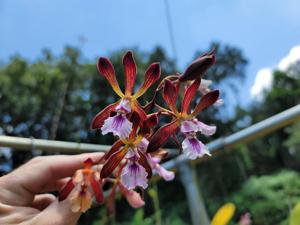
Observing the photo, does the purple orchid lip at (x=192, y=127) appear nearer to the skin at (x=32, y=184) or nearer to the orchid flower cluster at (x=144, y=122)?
the orchid flower cluster at (x=144, y=122)

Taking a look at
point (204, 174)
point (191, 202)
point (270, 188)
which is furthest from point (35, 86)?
point (191, 202)

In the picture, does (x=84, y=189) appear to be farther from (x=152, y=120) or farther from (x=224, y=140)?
(x=224, y=140)

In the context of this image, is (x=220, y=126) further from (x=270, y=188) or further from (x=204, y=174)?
(x=270, y=188)

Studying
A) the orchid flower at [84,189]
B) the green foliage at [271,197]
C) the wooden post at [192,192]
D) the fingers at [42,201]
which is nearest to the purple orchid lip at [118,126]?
the orchid flower at [84,189]

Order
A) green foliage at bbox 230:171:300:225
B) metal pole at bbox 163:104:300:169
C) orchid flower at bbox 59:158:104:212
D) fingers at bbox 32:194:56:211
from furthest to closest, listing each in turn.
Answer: green foliage at bbox 230:171:300:225
metal pole at bbox 163:104:300:169
fingers at bbox 32:194:56:211
orchid flower at bbox 59:158:104:212

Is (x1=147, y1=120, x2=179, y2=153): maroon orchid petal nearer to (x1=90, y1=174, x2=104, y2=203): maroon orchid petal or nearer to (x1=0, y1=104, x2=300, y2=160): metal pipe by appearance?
(x1=90, y1=174, x2=104, y2=203): maroon orchid petal

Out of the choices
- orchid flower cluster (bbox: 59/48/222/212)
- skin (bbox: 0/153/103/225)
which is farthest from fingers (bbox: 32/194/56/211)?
orchid flower cluster (bbox: 59/48/222/212)
